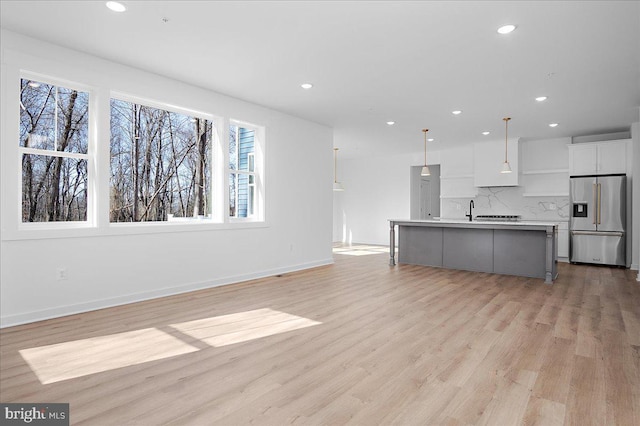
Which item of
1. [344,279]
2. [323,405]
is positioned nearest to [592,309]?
[344,279]

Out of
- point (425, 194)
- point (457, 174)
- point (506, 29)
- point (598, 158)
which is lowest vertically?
point (425, 194)

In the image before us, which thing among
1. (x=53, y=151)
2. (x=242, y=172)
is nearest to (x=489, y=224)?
(x=242, y=172)

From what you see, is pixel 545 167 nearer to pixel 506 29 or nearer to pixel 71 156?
pixel 506 29

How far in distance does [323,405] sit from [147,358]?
1434 mm

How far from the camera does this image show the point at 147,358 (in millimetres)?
2660

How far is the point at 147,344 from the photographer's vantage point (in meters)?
2.94

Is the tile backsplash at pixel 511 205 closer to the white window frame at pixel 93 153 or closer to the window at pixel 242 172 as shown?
the window at pixel 242 172

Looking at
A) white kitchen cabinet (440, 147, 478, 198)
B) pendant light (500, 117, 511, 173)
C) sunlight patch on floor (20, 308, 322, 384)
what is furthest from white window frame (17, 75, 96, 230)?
white kitchen cabinet (440, 147, 478, 198)

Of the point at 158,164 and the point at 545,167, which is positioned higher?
the point at 545,167

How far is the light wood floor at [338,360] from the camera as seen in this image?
199 centimetres

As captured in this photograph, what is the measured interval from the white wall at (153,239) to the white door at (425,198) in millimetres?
4456

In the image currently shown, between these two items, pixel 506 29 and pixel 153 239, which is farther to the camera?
pixel 153 239

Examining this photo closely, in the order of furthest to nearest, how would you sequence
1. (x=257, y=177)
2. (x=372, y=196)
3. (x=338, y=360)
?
1. (x=372, y=196)
2. (x=257, y=177)
3. (x=338, y=360)

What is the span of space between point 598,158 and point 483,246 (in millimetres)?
3275
